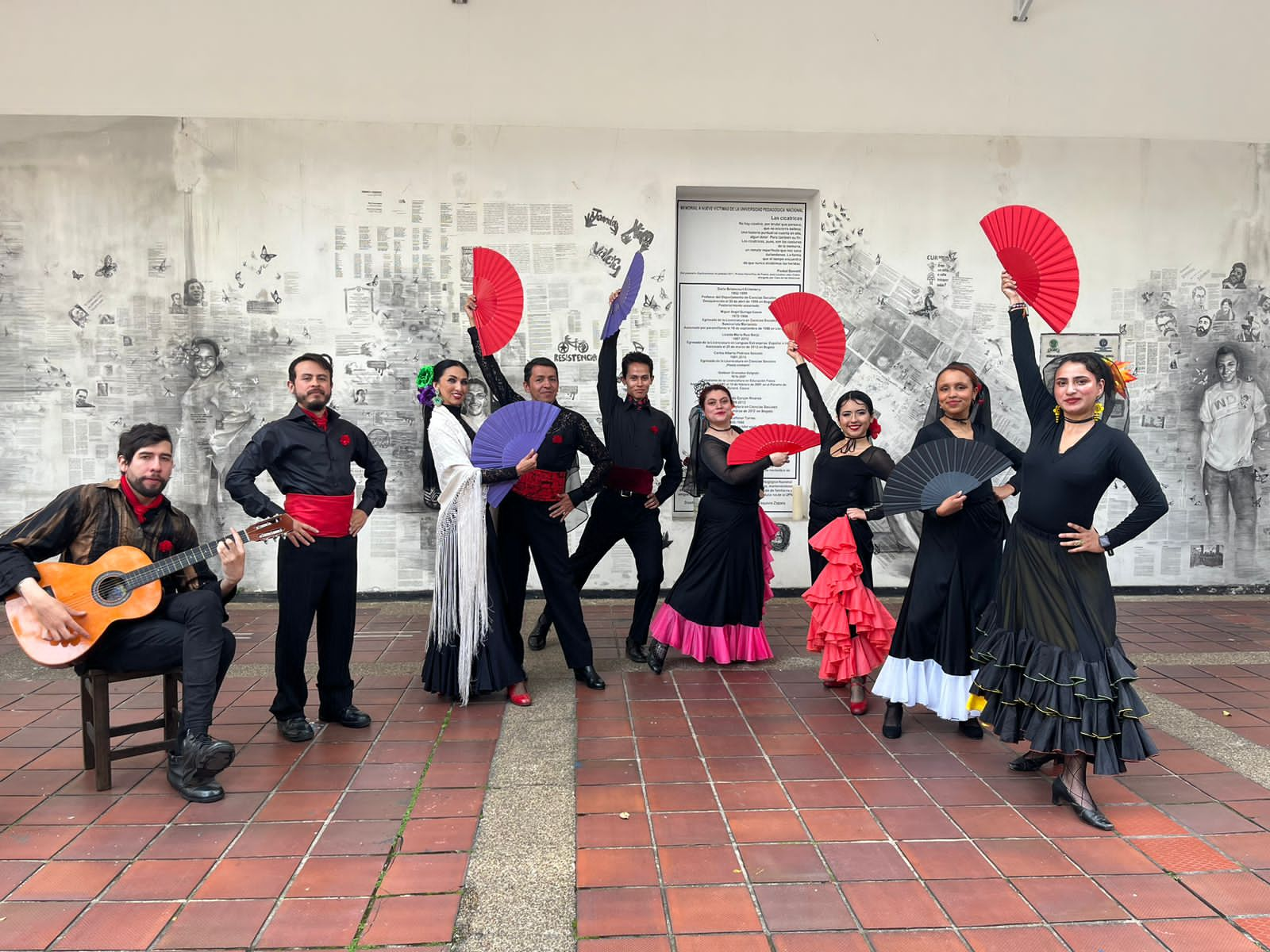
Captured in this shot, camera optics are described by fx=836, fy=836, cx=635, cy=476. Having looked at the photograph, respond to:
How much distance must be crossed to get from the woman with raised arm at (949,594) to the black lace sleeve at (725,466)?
3.16 feet

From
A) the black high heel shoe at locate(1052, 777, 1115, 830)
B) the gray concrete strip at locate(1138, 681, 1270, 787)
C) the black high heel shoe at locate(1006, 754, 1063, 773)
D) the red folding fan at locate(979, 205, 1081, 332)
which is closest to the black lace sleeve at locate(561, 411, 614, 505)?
the red folding fan at locate(979, 205, 1081, 332)

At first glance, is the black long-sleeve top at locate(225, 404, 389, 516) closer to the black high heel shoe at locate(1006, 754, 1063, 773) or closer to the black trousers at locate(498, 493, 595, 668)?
the black trousers at locate(498, 493, 595, 668)

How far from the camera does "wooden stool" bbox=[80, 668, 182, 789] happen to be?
3303 millimetres

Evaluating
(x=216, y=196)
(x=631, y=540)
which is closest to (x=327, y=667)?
(x=631, y=540)

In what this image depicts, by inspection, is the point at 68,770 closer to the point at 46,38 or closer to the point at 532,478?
the point at 532,478

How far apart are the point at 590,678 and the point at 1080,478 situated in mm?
2684

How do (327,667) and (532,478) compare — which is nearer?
(327,667)

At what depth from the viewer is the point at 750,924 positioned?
8.16 ft

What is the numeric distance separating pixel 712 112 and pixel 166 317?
14.9 ft

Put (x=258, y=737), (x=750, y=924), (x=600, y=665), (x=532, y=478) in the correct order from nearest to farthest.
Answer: (x=750, y=924), (x=258, y=737), (x=532, y=478), (x=600, y=665)

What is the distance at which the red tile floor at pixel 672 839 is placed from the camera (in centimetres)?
248

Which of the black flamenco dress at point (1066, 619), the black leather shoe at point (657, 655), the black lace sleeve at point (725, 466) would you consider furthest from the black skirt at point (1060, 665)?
the black leather shoe at point (657, 655)

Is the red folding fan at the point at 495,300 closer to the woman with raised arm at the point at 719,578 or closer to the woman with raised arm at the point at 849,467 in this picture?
the woman with raised arm at the point at 719,578

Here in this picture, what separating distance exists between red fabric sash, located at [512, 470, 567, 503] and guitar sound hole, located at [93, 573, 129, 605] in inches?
72.0
